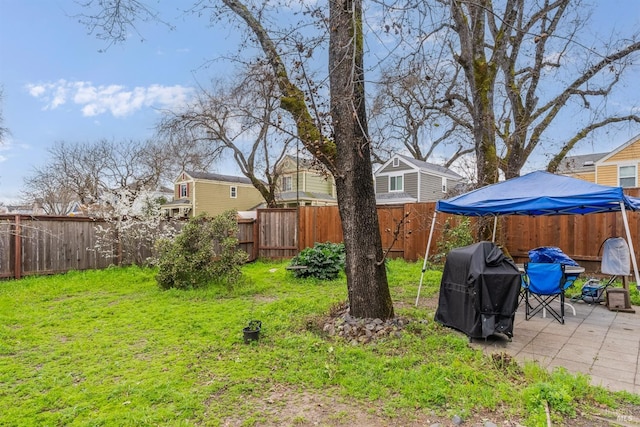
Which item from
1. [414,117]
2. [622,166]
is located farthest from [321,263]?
[622,166]

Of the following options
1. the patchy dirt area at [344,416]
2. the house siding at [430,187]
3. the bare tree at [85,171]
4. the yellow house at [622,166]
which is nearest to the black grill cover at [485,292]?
the patchy dirt area at [344,416]

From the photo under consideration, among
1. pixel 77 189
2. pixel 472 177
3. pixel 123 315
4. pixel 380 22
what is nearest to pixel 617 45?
pixel 472 177

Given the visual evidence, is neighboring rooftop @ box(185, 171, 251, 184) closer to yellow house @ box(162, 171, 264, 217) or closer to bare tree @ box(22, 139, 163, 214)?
yellow house @ box(162, 171, 264, 217)

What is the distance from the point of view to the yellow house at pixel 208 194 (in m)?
22.4

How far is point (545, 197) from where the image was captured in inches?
167

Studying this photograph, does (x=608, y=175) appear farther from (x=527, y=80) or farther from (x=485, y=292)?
(x=485, y=292)

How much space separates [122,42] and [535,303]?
23.6 feet

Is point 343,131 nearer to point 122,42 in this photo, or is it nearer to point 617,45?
point 122,42

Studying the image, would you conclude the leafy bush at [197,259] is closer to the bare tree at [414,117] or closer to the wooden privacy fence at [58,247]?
the wooden privacy fence at [58,247]

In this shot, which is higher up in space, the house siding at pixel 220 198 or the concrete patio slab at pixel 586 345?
the house siding at pixel 220 198

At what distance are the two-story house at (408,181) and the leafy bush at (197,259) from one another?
1261cm

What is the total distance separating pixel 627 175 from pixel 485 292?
1449 cm

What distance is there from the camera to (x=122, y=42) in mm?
4688

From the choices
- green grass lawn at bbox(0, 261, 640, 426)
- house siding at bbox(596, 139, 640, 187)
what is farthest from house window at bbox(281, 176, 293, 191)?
green grass lawn at bbox(0, 261, 640, 426)
